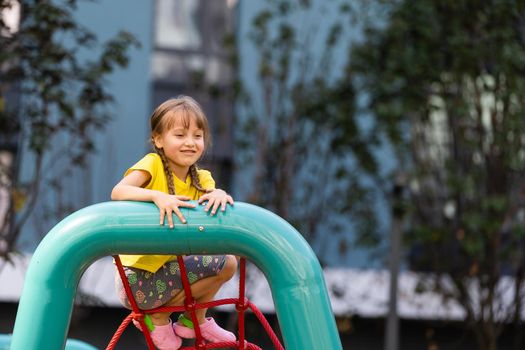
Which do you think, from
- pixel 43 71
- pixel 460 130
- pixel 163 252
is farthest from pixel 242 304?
pixel 460 130

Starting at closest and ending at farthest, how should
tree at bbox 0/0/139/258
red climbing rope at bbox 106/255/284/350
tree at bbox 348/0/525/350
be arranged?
red climbing rope at bbox 106/255/284/350 < tree at bbox 0/0/139/258 < tree at bbox 348/0/525/350

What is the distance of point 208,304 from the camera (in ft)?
10.2

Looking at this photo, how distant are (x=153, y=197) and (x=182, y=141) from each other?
1.26ft

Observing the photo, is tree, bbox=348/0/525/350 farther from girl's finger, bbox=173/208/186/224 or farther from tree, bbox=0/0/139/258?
girl's finger, bbox=173/208/186/224

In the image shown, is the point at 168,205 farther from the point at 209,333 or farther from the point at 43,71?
the point at 43,71

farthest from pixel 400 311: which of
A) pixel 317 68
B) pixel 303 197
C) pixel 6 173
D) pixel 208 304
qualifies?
pixel 208 304

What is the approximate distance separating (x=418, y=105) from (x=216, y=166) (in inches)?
98.8

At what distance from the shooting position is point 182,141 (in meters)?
3.10

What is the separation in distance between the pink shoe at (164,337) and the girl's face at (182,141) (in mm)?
550

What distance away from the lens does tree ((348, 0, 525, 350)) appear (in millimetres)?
8703

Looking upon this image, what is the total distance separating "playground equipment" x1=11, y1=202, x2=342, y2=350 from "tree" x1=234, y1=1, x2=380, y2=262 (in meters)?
6.83

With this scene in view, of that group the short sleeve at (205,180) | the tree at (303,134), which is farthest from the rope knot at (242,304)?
the tree at (303,134)

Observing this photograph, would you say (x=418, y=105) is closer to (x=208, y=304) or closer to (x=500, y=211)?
(x=500, y=211)

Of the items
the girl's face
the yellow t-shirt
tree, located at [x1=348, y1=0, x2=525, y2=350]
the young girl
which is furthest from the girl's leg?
tree, located at [x1=348, y1=0, x2=525, y2=350]
